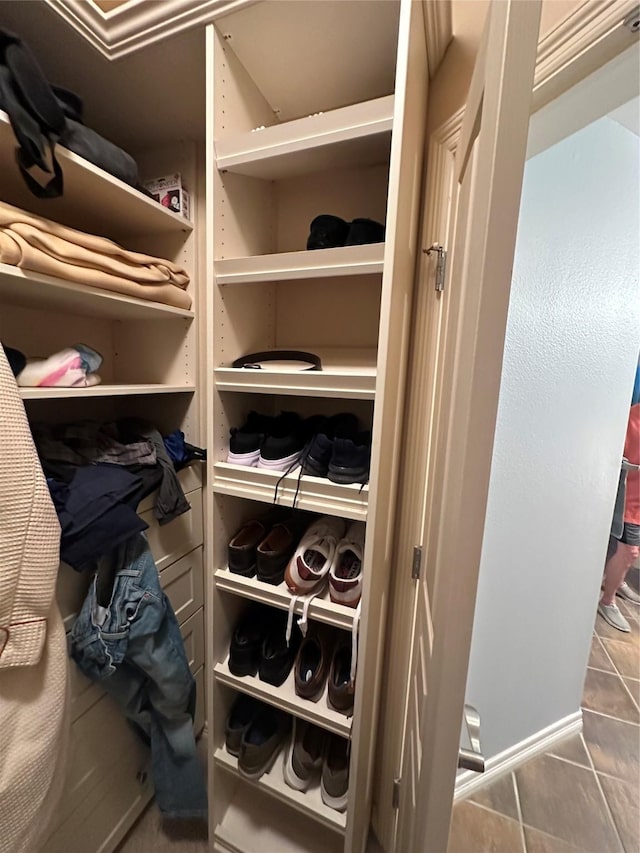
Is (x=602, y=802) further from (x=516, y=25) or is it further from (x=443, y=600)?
(x=516, y=25)

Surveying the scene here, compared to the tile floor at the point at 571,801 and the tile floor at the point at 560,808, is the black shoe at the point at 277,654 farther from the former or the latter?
the tile floor at the point at 571,801

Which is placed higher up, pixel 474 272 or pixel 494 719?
pixel 474 272

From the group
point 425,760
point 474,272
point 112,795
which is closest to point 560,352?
point 474,272

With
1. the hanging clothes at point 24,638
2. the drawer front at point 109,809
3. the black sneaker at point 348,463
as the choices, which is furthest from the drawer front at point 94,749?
the black sneaker at point 348,463

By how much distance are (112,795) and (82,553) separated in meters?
0.83

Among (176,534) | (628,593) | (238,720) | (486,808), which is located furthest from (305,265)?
(628,593)

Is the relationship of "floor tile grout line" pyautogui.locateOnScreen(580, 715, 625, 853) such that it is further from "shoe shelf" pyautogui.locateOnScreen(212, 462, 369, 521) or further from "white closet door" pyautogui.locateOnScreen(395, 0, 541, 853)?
"shoe shelf" pyautogui.locateOnScreen(212, 462, 369, 521)

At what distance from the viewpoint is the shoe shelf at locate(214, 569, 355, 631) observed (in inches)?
32.1

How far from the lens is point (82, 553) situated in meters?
0.73

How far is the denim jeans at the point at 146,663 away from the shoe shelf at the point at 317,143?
977 mm

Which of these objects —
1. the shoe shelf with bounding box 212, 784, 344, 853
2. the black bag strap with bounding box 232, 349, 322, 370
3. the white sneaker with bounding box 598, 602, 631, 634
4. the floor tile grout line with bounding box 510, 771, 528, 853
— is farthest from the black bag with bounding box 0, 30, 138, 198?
the white sneaker with bounding box 598, 602, 631, 634

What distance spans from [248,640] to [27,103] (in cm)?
130

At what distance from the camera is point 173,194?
1055mm

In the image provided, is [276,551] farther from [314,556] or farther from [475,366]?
[475,366]
